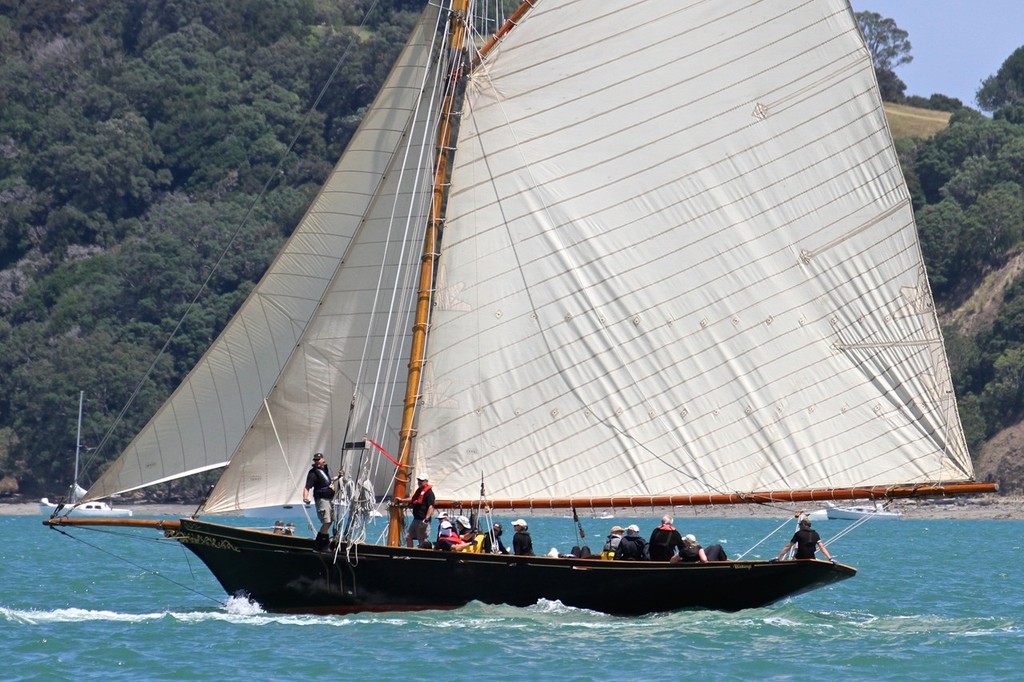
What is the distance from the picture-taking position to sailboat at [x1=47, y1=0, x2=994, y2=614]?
2781cm

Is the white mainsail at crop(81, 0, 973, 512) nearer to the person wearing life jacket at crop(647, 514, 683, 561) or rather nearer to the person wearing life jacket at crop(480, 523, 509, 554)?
the person wearing life jacket at crop(647, 514, 683, 561)

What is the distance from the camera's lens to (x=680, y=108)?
28344mm

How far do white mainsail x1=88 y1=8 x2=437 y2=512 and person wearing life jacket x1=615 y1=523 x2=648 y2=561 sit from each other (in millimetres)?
4055

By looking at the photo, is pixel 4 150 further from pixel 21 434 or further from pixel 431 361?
pixel 431 361

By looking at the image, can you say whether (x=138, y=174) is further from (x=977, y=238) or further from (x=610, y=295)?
(x=610, y=295)

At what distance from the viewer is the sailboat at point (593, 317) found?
91.2ft

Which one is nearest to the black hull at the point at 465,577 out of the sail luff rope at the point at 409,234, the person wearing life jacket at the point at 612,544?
the person wearing life jacket at the point at 612,544

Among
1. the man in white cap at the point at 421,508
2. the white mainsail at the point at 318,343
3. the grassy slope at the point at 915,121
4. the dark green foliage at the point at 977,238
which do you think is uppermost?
the grassy slope at the point at 915,121

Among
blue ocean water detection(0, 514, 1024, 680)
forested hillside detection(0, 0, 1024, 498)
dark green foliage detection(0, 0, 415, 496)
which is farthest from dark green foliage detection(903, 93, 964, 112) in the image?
blue ocean water detection(0, 514, 1024, 680)

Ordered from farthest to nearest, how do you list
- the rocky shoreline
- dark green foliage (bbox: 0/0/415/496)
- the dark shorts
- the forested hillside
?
dark green foliage (bbox: 0/0/415/496) → the forested hillside → the rocky shoreline → the dark shorts

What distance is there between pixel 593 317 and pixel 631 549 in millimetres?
3860

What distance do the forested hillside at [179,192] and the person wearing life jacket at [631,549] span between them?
6730 centimetres

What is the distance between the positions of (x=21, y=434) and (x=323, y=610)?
95.6 metres

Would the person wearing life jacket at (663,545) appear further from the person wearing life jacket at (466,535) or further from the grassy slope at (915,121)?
the grassy slope at (915,121)
